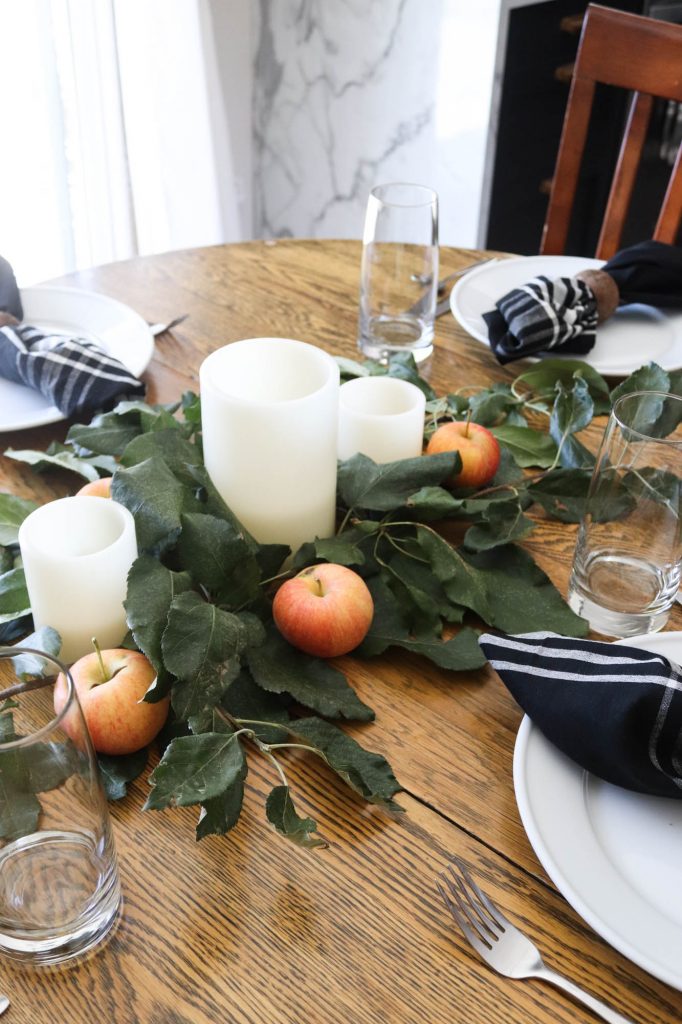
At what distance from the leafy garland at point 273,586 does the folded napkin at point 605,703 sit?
71 millimetres

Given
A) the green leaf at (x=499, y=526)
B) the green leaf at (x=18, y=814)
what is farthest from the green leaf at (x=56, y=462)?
the green leaf at (x=18, y=814)

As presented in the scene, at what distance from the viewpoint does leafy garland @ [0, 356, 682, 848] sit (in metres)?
0.62

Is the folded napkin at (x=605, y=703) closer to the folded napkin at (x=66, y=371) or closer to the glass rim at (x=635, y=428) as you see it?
the glass rim at (x=635, y=428)

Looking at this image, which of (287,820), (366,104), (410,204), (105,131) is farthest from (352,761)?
(366,104)

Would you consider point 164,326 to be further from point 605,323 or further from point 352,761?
point 352,761

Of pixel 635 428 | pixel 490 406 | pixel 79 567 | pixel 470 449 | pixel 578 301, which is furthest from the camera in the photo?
pixel 578 301

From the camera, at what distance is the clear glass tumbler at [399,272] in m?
1.06

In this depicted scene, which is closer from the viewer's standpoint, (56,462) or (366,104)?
(56,462)

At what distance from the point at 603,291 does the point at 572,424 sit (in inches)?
12.2

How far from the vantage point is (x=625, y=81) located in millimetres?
1448

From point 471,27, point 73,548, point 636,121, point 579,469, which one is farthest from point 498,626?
point 471,27

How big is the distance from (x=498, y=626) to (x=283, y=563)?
0.17 m

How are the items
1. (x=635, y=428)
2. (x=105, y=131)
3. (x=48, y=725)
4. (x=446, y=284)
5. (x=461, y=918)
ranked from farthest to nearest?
(x=105, y=131) → (x=446, y=284) → (x=635, y=428) → (x=461, y=918) → (x=48, y=725)

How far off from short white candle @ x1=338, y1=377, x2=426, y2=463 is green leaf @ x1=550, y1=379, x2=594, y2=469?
6.0 inches
